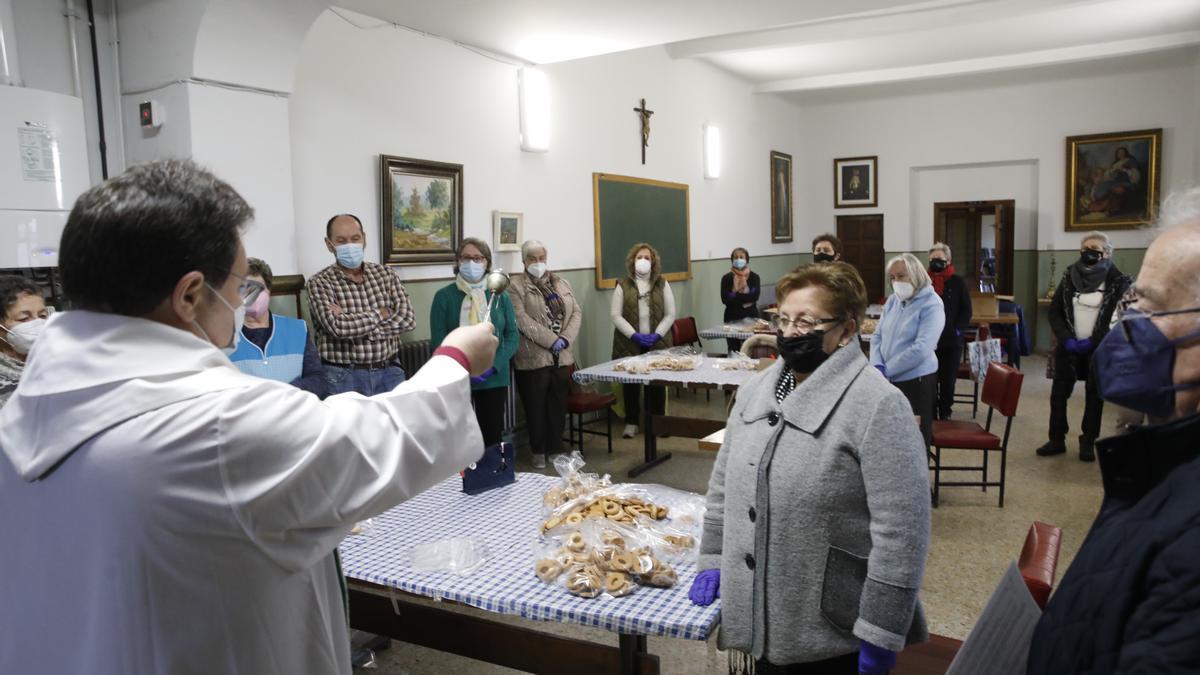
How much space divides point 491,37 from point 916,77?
21.7ft

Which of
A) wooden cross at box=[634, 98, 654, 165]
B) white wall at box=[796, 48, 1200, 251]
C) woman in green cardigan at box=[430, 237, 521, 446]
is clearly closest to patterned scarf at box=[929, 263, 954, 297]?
wooden cross at box=[634, 98, 654, 165]

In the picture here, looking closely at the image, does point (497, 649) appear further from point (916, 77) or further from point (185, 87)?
point (916, 77)

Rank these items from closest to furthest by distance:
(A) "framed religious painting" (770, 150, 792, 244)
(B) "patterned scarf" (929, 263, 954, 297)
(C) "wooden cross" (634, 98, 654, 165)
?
(B) "patterned scarf" (929, 263, 954, 297) → (C) "wooden cross" (634, 98, 654, 165) → (A) "framed religious painting" (770, 150, 792, 244)

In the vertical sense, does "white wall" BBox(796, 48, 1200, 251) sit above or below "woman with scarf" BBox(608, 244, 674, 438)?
above

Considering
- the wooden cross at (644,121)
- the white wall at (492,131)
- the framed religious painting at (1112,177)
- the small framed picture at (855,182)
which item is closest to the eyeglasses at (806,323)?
the white wall at (492,131)

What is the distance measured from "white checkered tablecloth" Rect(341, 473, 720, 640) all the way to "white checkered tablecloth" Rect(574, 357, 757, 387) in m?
2.29

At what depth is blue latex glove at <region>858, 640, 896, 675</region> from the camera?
5.96ft

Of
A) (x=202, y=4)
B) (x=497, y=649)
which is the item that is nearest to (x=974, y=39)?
(x=202, y=4)

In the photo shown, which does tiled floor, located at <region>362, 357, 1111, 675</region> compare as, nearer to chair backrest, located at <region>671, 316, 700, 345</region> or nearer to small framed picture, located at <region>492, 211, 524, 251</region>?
chair backrest, located at <region>671, 316, 700, 345</region>

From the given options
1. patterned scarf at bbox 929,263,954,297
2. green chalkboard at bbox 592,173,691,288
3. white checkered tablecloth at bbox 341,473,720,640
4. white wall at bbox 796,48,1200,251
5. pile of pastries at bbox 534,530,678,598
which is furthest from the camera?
white wall at bbox 796,48,1200,251

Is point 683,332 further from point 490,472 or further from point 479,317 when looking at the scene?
point 490,472

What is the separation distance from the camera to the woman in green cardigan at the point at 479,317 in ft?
16.3

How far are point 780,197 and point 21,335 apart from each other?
10207mm

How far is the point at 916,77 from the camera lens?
10266mm
